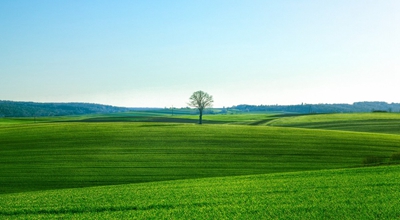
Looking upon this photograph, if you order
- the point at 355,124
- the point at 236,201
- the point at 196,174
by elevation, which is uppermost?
the point at 355,124

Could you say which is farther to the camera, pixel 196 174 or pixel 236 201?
pixel 196 174

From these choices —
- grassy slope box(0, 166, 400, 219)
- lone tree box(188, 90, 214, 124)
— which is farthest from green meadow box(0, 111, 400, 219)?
lone tree box(188, 90, 214, 124)

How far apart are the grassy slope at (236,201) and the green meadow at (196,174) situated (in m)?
0.04

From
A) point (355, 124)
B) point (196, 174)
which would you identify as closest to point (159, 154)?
point (196, 174)

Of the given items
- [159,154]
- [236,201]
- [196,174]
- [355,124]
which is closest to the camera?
[236,201]

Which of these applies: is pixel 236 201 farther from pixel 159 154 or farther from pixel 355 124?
pixel 355 124

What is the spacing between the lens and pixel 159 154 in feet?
108

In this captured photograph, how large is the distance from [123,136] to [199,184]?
2618 centimetres

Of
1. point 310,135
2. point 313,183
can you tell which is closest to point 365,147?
point 310,135

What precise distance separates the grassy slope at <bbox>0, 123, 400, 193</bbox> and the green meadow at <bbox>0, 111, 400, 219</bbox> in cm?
10

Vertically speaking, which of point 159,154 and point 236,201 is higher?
point 236,201

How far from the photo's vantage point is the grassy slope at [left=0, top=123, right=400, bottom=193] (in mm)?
26219

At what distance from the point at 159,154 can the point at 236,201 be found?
813 inches

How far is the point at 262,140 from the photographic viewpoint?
3956 centimetres
